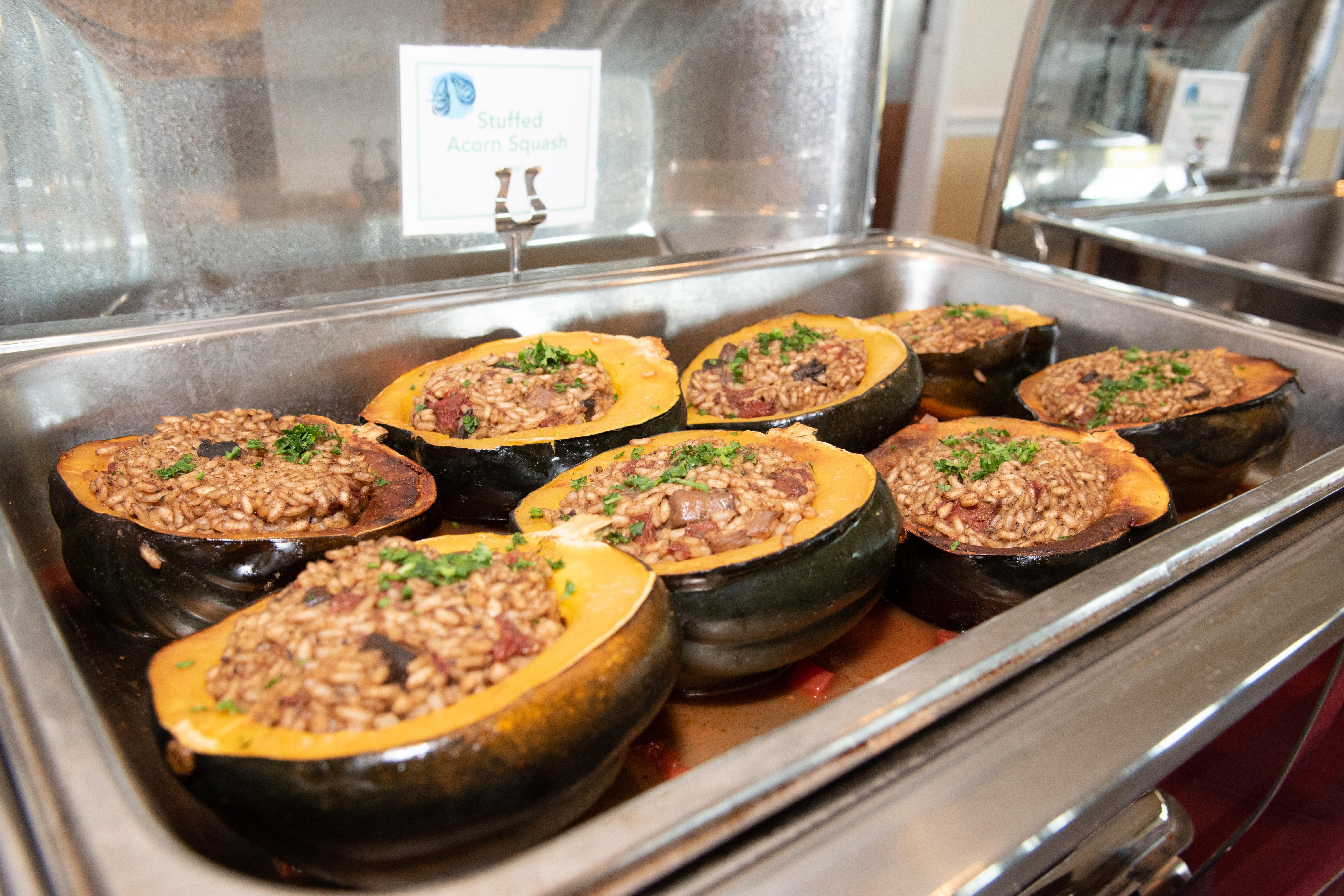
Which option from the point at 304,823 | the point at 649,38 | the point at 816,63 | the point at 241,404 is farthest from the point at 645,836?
the point at 816,63

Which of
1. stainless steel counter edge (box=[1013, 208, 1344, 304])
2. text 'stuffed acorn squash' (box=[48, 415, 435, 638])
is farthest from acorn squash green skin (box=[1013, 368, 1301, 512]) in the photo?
text 'stuffed acorn squash' (box=[48, 415, 435, 638])

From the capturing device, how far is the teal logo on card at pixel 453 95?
1.93 meters

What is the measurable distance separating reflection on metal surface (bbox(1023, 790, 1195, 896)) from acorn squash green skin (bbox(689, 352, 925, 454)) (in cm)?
81

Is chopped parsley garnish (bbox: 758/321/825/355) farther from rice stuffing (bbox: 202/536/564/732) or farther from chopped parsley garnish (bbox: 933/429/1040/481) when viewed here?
rice stuffing (bbox: 202/536/564/732)

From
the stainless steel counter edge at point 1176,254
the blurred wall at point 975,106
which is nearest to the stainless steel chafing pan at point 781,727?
the stainless steel counter edge at point 1176,254

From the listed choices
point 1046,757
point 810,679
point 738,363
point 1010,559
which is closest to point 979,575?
point 1010,559

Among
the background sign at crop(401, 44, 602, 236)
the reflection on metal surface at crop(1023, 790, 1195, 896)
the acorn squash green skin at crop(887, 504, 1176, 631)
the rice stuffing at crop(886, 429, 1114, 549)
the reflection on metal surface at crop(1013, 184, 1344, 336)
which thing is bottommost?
the reflection on metal surface at crop(1023, 790, 1195, 896)

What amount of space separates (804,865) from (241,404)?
140 centimetres

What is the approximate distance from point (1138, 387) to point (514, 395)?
136 cm

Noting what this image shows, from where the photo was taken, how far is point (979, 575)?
1401mm

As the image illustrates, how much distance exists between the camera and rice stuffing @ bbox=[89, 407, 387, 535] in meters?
1.31

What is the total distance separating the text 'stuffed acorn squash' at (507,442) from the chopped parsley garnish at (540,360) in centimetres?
7

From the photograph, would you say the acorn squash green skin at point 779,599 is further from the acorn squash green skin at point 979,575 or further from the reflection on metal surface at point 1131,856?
the reflection on metal surface at point 1131,856

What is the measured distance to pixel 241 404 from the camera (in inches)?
66.5
